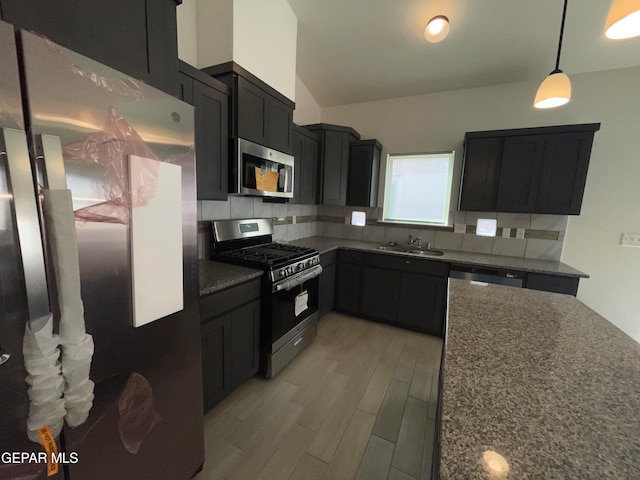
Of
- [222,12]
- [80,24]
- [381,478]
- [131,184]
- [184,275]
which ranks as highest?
[222,12]

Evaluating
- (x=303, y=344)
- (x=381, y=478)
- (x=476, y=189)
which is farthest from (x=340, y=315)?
(x=476, y=189)

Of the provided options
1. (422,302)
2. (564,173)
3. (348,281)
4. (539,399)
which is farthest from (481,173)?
(539,399)

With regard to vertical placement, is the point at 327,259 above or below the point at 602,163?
below

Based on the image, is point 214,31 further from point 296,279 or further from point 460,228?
point 460,228

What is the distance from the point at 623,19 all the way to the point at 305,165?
244 cm

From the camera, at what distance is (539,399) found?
67cm

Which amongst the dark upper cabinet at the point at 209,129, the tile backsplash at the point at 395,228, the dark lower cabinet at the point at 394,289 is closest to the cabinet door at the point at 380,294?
the dark lower cabinet at the point at 394,289

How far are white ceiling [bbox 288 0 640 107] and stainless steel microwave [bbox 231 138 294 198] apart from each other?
1407 mm

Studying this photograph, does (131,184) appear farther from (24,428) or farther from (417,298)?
(417,298)

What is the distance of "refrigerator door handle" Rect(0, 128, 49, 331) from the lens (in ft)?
2.03

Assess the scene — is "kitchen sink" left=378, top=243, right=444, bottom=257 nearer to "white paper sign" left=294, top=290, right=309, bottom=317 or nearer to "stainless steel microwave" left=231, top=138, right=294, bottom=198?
"white paper sign" left=294, top=290, right=309, bottom=317

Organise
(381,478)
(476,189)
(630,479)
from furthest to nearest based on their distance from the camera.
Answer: (476,189) < (381,478) < (630,479)

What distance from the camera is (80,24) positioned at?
789 millimetres

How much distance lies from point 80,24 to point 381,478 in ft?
7.62
